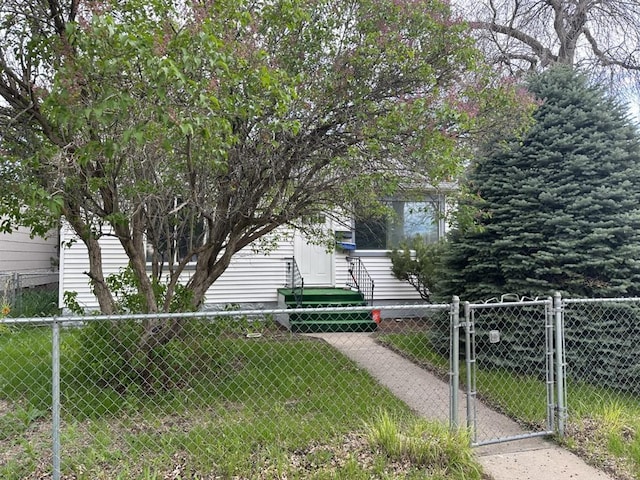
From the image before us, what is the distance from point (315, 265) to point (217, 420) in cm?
643

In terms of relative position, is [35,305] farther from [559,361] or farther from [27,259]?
[559,361]

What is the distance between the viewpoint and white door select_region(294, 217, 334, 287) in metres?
10.5

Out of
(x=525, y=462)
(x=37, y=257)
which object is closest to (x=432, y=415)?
(x=525, y=462)

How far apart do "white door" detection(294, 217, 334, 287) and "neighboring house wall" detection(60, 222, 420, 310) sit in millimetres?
161

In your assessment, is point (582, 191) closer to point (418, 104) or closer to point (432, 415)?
point (418, 104)

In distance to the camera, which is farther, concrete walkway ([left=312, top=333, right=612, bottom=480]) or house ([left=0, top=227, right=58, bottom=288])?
house ([left=0, top=227, right=58, bottom=288])

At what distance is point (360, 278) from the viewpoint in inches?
406

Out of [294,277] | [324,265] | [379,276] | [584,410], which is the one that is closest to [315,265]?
[324,265]

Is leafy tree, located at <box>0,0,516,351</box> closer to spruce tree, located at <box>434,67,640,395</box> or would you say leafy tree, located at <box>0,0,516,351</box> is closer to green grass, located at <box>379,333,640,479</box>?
spruce tree, located at <box>434,67,640,395</box>

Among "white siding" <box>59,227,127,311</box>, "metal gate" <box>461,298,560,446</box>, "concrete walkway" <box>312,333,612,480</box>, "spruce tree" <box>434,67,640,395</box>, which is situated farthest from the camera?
"white siding" <box>59,227,127,311</box>

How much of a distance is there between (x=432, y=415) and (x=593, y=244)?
9.09 feet

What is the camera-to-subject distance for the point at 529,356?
18.8 feet

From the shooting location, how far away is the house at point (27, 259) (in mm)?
10848

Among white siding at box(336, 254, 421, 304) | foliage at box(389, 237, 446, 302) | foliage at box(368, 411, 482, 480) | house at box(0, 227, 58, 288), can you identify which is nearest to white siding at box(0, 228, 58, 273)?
house at box(0, 227, 58, 288)
